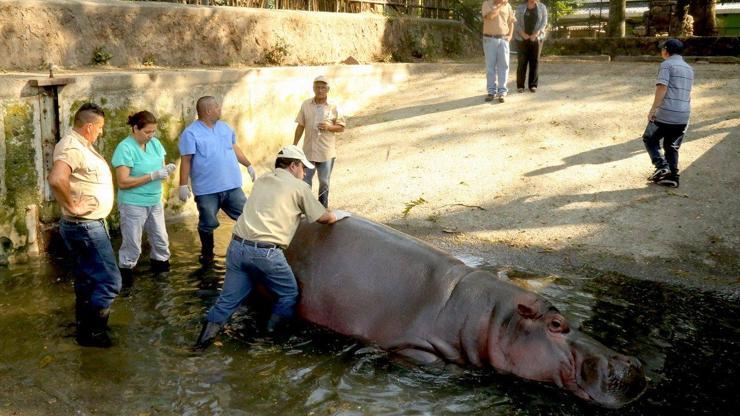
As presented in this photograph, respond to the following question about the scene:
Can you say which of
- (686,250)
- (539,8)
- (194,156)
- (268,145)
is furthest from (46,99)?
(539,8)

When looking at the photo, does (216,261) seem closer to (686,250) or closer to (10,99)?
(10,99)

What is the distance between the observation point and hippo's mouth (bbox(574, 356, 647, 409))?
473 cm

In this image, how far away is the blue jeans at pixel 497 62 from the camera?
12023 mm

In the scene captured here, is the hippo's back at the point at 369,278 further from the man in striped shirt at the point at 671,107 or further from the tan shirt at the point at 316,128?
the man in striped shirt at the point at 671,107

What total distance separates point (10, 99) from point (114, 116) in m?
1.23

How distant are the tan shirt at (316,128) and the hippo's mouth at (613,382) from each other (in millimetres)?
4535

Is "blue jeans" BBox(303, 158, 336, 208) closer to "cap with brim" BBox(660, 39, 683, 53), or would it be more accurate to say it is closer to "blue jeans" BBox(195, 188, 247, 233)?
"blue jeans" BBox(195, 188, 247, 233)

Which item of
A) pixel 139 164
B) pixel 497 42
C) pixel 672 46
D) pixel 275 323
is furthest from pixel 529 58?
pixel 275 323

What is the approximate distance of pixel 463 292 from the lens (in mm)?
5438

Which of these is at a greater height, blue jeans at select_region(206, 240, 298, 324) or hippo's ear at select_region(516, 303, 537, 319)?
blue jeans at select_region(206, 240, 298, 324)

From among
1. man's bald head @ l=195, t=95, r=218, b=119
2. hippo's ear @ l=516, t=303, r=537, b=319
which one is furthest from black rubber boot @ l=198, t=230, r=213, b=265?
hippo's ear @ l=516, t=303, r=537, b=319

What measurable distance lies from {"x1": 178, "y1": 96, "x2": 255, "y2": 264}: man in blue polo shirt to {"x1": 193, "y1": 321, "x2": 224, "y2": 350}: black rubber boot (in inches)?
76.1

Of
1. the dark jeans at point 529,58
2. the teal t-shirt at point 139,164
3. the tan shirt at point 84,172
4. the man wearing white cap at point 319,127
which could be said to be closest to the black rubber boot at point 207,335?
the tan shirt at point 84,172

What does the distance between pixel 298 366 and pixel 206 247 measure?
247 centimetres
